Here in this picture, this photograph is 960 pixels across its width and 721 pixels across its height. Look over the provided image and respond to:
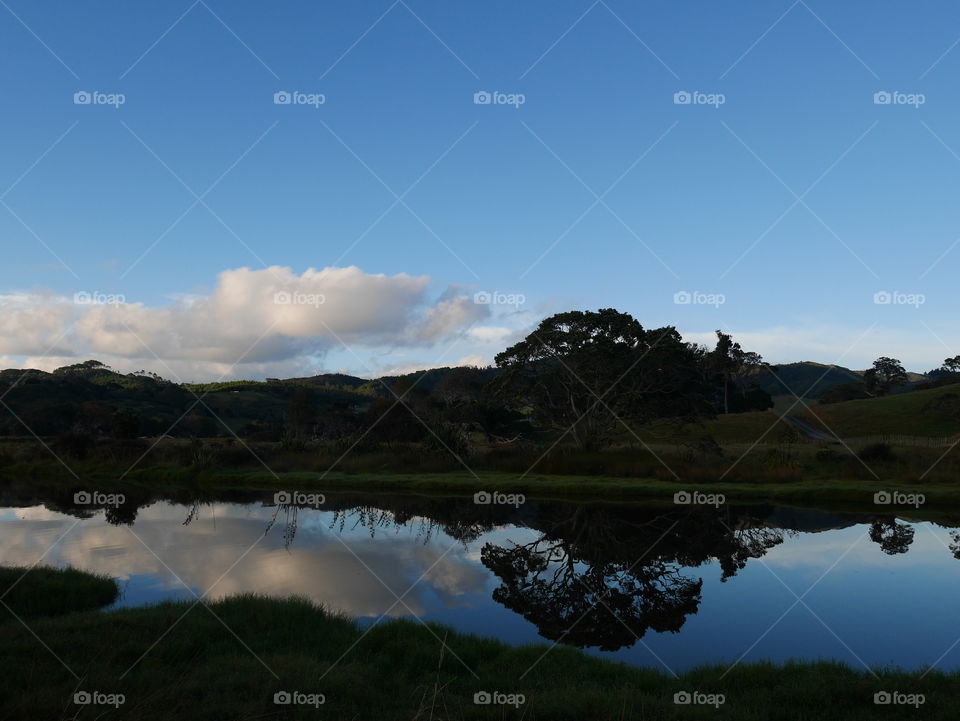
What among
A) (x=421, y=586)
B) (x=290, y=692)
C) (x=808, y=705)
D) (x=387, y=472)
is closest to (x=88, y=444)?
(x=387, y=472)

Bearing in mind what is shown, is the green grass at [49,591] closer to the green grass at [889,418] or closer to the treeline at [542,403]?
the treeline at [542,403]

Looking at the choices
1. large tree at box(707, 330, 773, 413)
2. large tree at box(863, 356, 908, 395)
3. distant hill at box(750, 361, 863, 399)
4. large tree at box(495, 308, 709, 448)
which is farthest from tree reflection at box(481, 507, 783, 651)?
distant hill at box(750, 361, 863, 399)

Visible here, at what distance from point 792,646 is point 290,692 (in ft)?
27.4

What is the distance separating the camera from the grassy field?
741 cm

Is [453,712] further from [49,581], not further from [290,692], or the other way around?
[49,581]

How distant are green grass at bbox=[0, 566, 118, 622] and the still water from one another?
62cm

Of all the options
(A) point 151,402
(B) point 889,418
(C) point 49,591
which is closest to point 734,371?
Result: (B) point 889,418

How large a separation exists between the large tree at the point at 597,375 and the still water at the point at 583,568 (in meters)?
15.0

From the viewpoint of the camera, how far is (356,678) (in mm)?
8398

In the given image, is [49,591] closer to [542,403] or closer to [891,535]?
[891,535]

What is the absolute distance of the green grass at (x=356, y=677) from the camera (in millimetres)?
7430

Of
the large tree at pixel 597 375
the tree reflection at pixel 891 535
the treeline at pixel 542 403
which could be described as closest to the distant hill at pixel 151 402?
the treeline at pixel 542 403

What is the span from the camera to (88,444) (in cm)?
4153

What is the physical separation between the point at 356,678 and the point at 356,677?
3 cm
